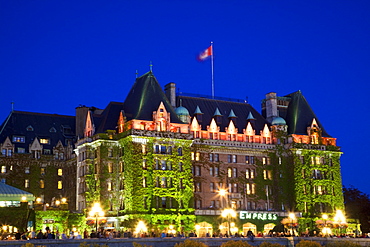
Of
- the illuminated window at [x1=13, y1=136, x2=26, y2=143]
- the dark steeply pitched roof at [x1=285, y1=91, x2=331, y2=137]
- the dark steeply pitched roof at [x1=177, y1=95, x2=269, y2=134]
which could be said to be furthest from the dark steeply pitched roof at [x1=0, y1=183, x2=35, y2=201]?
the dark steeply pitched roof at [x1=285, y1=91, x2=331, y2=137]

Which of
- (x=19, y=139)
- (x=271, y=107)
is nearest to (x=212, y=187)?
(x=271, y=107)

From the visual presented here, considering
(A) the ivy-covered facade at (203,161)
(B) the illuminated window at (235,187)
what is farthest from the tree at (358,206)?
(B) the illuminated window at (235,187)

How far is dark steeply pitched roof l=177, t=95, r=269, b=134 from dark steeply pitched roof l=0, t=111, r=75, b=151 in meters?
23.7

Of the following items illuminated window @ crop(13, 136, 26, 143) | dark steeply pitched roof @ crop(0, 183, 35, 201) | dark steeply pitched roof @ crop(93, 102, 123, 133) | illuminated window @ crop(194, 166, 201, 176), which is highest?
dark steeply pitched roof @ crop(93, 102, 123, 133)

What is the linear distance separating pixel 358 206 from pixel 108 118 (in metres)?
68.6

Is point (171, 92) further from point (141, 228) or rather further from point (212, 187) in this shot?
point (141, 228)

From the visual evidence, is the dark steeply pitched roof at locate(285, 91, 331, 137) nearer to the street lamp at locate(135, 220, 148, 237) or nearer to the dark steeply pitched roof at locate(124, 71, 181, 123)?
the dark steeply pitched roof at locate(124, 71, 181, 123)

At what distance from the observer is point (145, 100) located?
Answer: 11012 centimetres

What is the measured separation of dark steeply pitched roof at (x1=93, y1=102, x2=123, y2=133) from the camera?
364 ft

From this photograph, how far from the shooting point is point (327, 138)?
126 metres

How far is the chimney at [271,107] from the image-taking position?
12613 centimetres

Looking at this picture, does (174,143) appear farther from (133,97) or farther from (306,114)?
(306,114)

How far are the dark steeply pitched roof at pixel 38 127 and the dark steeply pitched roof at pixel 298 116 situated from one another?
4220 centimetres

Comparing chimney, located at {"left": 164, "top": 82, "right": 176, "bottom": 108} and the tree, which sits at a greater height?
chimney, located at {"left": 164, "top": 82, "right": 176, "bottom": 108}
